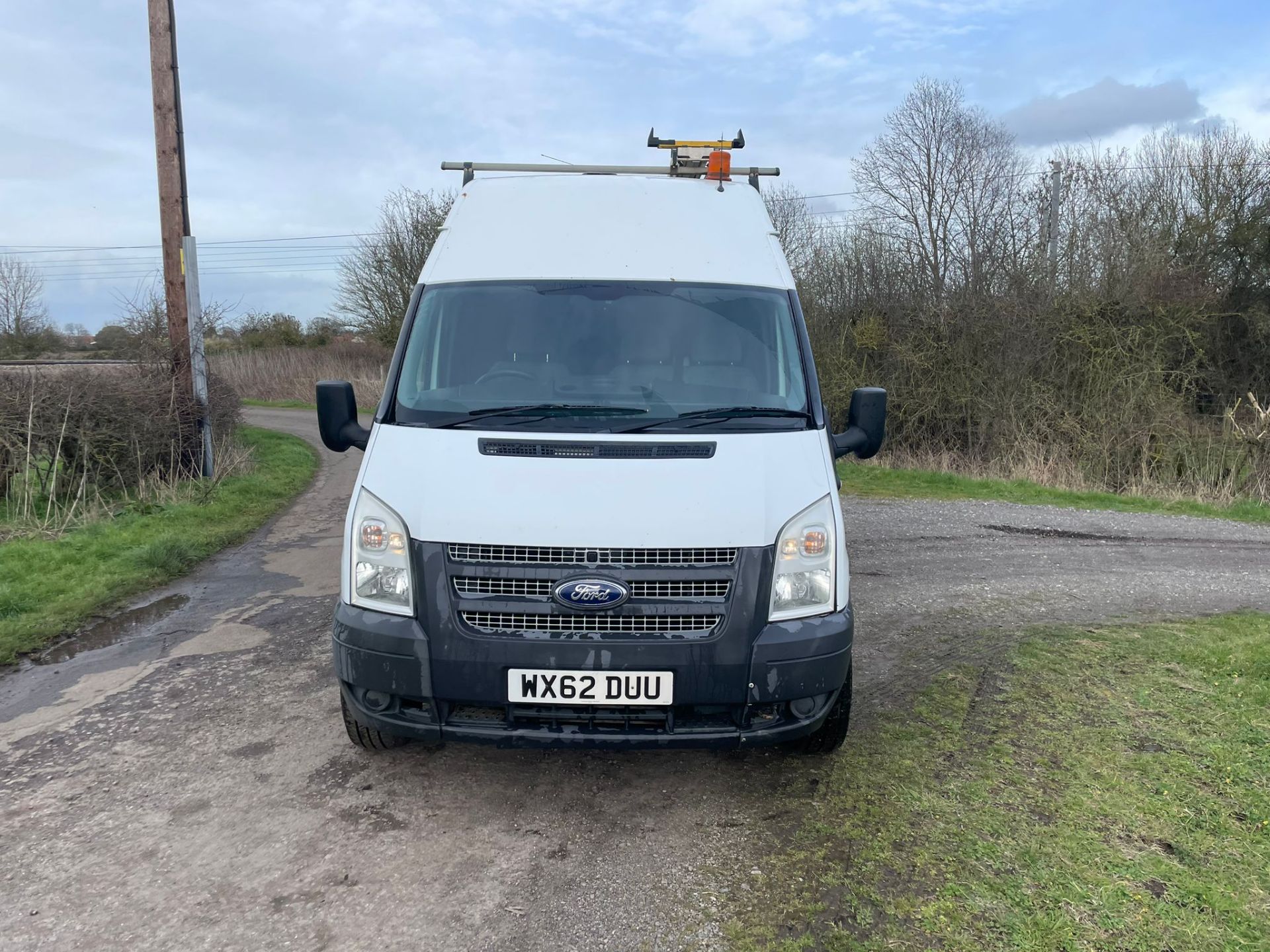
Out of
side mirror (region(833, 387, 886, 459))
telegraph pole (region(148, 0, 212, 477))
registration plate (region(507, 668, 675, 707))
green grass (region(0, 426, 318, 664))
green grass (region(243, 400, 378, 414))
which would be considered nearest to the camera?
registration plate (region(507, 668, 675, 707))

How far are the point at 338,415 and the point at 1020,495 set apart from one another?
11.9 m

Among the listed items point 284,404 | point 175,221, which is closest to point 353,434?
point 175,221

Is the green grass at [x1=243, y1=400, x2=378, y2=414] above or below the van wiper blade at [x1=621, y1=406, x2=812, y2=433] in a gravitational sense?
below

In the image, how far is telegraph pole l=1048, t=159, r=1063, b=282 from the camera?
17.6 meters

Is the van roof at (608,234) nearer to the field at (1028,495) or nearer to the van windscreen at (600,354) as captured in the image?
the van windscreen at (600,354)

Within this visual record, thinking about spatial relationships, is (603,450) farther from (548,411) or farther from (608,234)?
(608,234)

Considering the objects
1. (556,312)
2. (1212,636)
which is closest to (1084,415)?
(1212,636)

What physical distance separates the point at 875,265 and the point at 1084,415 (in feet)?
19.6

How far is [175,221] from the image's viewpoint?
38.2 feet

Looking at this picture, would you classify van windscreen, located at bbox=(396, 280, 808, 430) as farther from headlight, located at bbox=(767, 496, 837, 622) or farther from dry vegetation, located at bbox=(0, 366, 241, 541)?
dry vegetation, located at bbox=(0, 366, 241, 541)

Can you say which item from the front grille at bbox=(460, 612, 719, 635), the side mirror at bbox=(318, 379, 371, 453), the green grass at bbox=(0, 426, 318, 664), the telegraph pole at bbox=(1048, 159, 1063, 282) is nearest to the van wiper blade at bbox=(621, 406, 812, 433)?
the front grille at bbox=(460, 612, 719, 635)

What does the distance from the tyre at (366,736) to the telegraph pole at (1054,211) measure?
17.3 meters

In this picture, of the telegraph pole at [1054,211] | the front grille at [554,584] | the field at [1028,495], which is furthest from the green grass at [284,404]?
the front grille at [554,584]

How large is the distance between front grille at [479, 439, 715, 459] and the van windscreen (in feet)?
0.74
